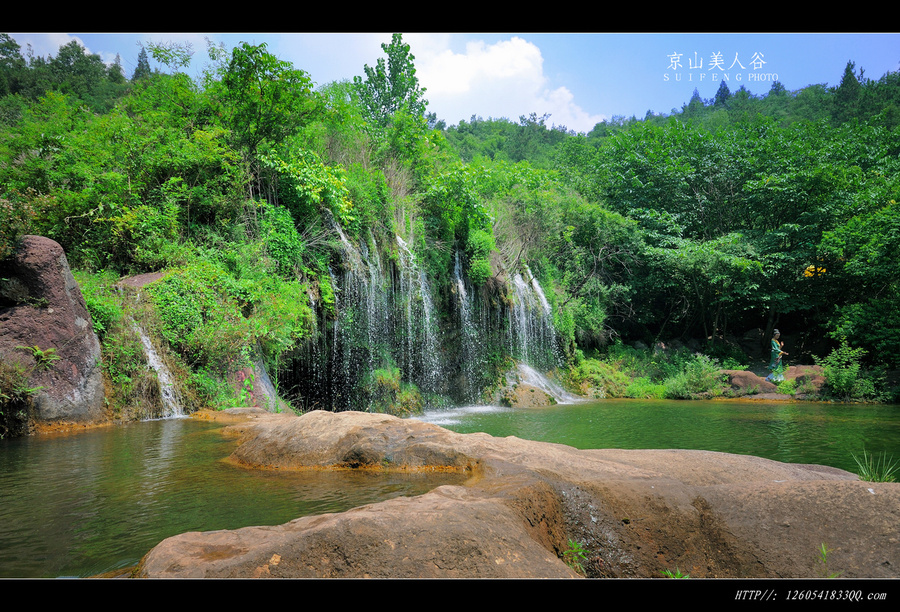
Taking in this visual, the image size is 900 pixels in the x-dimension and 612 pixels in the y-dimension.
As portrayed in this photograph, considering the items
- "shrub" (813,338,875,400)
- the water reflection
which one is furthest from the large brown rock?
"shrub" (813,338,875,400)

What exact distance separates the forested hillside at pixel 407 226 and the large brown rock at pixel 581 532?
6.16 m

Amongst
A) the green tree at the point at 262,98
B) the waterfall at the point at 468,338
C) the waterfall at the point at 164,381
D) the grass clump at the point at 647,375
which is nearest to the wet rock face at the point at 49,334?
the waterfall at the point at 164,381

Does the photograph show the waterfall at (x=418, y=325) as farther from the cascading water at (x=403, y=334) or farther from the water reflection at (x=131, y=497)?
the water reflection at (x=131, y=497)

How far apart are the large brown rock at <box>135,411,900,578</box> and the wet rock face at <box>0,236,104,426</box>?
5.91 meters

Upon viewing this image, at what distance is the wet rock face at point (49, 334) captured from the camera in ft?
21.2

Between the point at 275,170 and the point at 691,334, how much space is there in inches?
908

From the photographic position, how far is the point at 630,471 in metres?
3.60

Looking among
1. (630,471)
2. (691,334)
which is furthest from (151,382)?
(691,334)

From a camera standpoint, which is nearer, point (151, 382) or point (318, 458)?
point (318, 458)

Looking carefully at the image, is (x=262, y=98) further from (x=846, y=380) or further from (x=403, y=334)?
(x=846, y=380)

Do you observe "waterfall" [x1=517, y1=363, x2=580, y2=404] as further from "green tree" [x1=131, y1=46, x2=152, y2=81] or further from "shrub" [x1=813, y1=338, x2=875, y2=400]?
"green tree" [x1=131, y1=46, x2=152, y2=81]

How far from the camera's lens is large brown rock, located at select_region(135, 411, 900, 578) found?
2.12 meters

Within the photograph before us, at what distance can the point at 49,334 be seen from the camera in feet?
22.2
